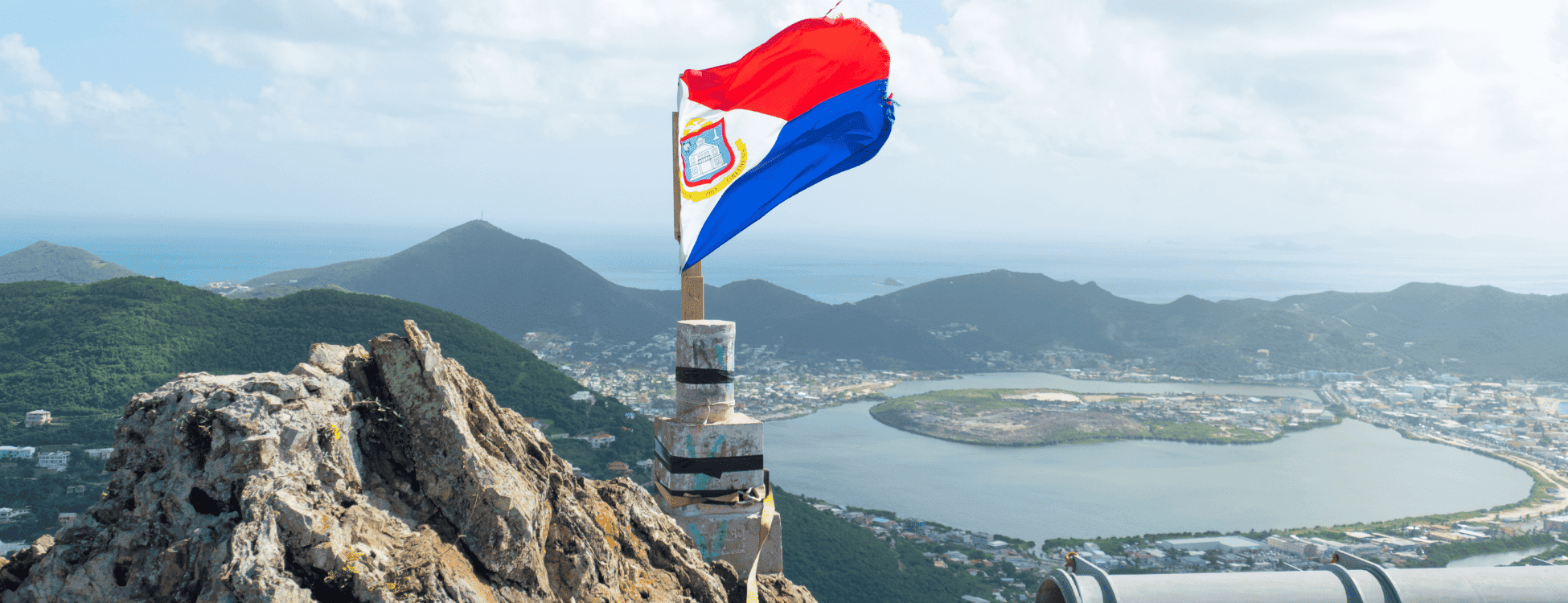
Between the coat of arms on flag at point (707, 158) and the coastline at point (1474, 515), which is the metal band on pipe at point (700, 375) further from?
the coastline at point (1474, 515)

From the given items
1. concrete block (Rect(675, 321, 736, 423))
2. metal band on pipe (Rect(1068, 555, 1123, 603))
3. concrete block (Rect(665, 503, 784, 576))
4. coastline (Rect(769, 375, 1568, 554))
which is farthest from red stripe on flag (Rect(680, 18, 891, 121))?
coastline (Rect(769, 375, 1568, 554))

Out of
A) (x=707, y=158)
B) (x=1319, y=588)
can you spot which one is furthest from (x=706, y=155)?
(x=1319, y=588)

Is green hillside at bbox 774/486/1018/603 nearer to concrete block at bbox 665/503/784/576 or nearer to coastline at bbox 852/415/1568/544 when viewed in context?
coastline at bbox 852/415/1568/544

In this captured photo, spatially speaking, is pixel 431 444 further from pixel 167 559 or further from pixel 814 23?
pixel 814 23

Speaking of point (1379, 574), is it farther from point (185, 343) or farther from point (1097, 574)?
point (185, 343)

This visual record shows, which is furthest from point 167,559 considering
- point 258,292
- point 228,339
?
point 258,292
